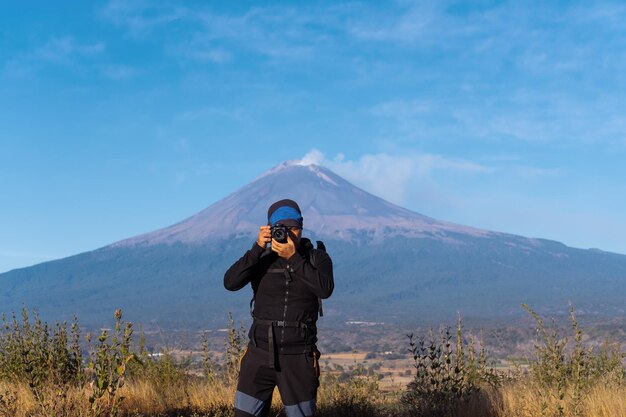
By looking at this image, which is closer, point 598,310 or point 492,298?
point 598,310

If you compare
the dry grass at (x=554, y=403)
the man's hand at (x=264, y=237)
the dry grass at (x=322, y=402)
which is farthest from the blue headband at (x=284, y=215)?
the dry grass at (x=554, y=403)

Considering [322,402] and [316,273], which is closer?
[316,273]

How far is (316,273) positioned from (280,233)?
420mm

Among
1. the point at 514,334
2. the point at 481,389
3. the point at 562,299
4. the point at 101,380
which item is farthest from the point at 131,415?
the point at 562,299

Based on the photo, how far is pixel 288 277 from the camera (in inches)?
248

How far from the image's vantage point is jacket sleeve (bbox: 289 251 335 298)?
6.18m

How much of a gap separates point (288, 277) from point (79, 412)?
229cm

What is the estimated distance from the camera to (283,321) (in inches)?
246

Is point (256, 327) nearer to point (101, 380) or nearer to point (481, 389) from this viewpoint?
point (101, 380)

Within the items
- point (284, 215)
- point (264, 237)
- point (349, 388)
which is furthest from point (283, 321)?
point (349, 388)

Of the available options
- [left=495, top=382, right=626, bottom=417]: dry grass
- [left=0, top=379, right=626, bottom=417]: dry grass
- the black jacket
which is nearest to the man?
the black jacket

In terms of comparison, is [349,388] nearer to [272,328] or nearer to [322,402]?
[322,402]

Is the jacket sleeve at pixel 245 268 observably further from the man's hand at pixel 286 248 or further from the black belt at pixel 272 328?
the black belt at pixel 272 328

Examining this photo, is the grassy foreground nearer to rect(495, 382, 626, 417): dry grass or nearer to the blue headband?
rect(495, 382, 626, 417): dry grass
